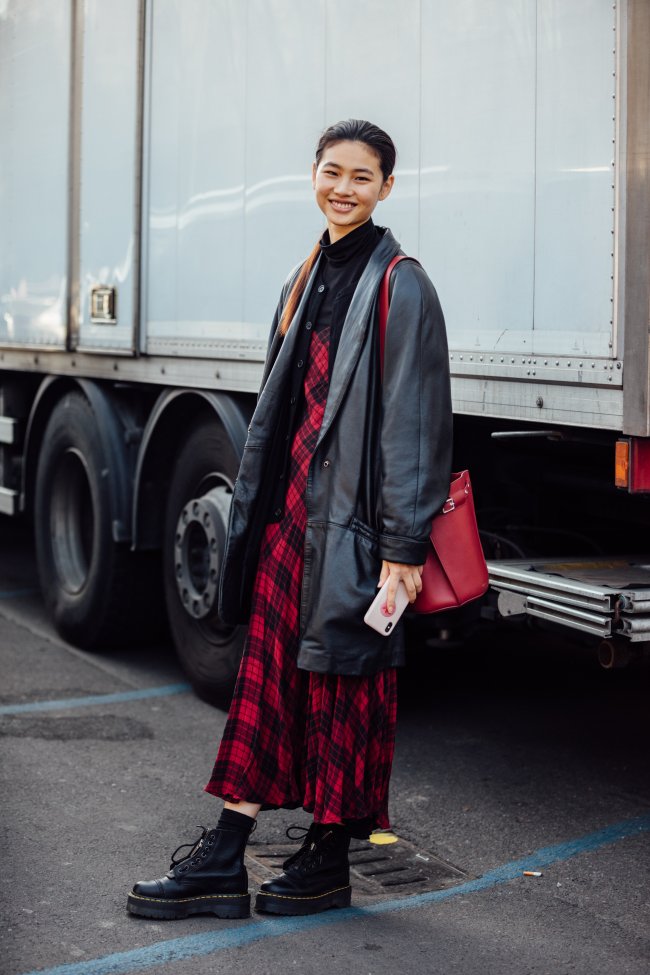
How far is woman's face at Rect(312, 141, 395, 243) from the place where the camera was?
3.46 meters

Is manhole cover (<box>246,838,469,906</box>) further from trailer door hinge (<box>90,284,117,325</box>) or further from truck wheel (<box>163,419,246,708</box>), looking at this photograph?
→ trailer door hinge (<box>90,284,117,325</box>)

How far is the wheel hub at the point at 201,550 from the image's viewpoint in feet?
17.6

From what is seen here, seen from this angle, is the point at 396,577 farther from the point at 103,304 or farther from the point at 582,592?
the point at 103,304

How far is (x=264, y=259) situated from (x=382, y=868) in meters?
2.33

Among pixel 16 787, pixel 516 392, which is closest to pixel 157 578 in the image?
pixel 16 787

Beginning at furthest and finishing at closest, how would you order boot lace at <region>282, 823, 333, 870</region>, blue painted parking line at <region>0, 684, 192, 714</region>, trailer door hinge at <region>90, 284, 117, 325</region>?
1. trailer door hinge at <region>90, 284, 117, 325</region>
2. blue painted parking line at <region>0, 684, 192, 714</region>
3. boot lace at <region>282, 823, 333, 870</region>

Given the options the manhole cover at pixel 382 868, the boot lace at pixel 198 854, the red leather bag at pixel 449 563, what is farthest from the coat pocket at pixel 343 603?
the manhole cover at pixel 382 868

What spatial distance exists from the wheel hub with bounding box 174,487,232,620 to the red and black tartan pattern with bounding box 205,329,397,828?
181 cm

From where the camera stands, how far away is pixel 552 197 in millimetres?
3822

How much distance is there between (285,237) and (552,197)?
1475 millimetres

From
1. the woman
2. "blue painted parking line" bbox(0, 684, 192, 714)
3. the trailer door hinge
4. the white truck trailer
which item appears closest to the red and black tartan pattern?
the woman

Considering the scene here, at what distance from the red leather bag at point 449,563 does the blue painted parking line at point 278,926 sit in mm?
822

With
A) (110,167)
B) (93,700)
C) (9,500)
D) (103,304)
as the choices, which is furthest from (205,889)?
(9,500)

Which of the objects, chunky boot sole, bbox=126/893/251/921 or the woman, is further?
chunky boot sole, bbox=126/893/251/921
